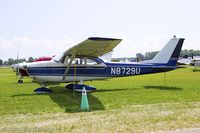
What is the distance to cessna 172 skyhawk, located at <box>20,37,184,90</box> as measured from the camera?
45.1ft

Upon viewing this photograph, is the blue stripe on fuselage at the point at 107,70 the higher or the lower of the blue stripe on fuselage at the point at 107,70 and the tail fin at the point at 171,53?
the lower

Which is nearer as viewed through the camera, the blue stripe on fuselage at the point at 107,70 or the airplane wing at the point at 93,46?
the airplane wing at the point at 93,46

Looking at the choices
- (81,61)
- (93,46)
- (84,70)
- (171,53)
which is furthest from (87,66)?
(171,53)

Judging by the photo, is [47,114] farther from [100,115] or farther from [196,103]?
[196,103]

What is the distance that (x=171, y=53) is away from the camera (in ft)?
54.5

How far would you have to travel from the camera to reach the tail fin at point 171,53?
16.6 m

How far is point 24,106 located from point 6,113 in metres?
1.29

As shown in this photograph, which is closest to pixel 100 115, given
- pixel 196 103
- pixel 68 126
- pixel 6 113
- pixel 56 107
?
pixel 68 126

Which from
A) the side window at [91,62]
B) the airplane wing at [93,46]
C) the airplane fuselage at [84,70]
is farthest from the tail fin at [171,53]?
the airplane wing at [93,46]

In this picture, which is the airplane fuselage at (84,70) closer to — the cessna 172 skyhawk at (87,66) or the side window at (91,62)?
the cessna 172 skyhawk at (87,66)

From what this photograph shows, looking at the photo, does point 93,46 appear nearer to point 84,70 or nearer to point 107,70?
point 84,70

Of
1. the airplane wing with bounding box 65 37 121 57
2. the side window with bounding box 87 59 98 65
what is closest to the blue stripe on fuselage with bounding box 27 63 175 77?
the side window with bounding box 87 59 98 65

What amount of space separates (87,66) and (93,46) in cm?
262

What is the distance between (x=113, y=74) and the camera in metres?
15.4
